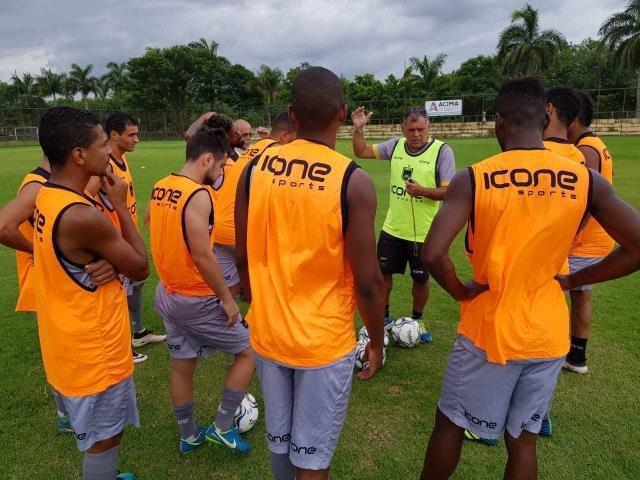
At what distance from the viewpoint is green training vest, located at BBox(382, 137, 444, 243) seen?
17.2 ft

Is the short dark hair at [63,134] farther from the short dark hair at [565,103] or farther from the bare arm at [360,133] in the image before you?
the short dark hair at [565,103]

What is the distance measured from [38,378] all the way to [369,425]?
3337 mm

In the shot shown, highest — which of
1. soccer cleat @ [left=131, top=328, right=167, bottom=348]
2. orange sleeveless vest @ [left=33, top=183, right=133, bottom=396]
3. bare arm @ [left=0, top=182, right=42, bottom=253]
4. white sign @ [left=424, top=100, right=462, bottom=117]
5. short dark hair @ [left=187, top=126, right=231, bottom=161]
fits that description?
white sign @ [left=424, top=100, right=462, bottom=117]

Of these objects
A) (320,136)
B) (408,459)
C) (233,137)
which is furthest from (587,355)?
(233,137)

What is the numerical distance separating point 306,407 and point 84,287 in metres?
1.37

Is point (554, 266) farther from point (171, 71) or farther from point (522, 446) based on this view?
point (171, 71)

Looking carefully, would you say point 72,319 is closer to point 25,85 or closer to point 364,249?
point 364,249

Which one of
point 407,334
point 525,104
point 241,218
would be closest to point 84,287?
point 241,218

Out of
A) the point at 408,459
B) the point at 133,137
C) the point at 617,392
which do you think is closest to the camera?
the point at 408,459

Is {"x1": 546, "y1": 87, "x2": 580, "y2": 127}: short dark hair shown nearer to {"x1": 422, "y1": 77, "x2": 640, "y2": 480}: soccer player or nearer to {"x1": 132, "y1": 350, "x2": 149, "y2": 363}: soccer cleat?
{"x1": 422, "y1": 77, "x2": 640, "y2": 480}: soccer player

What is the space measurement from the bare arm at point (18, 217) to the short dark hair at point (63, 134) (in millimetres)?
1202

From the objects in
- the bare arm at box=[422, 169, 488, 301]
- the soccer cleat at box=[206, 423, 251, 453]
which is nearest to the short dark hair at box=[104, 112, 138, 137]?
the soccer cleat at box=[206, 423, 251, 453]

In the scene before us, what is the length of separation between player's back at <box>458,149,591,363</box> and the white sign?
47.5m

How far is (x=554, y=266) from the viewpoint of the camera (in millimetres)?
2439
